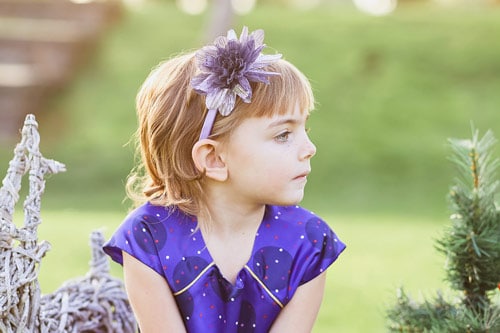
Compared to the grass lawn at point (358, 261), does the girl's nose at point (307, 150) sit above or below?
below

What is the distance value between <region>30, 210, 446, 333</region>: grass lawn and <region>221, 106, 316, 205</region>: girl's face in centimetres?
169

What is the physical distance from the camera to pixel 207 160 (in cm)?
232

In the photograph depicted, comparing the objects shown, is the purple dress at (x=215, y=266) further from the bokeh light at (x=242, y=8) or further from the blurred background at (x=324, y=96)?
the bokeh light at (x=242, y=8)

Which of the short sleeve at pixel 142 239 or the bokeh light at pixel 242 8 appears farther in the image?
the bokeh light at pixel 242 8

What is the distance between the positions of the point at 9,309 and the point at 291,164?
0.75m

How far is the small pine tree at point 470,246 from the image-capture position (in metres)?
2.34

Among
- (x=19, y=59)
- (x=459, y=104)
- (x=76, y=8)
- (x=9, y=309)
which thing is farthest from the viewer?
(x=76, y=8)

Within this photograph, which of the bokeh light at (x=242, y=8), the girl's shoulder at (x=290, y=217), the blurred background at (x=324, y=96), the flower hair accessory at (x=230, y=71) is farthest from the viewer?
the bokeh light at (x=242, y=8)

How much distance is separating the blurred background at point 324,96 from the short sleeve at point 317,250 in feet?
11.2

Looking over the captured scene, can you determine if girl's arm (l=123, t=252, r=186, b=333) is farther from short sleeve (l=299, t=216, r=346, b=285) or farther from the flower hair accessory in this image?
the flower hair accessory

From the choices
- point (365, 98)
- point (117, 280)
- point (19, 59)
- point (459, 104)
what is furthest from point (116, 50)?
point (117, 280)

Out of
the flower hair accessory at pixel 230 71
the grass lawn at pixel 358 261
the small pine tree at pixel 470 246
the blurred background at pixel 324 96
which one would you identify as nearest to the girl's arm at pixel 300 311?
the small pine tree at pixel 470 246

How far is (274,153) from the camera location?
2.25 metres

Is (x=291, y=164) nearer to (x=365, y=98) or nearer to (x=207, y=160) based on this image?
(x=207, y=160)
